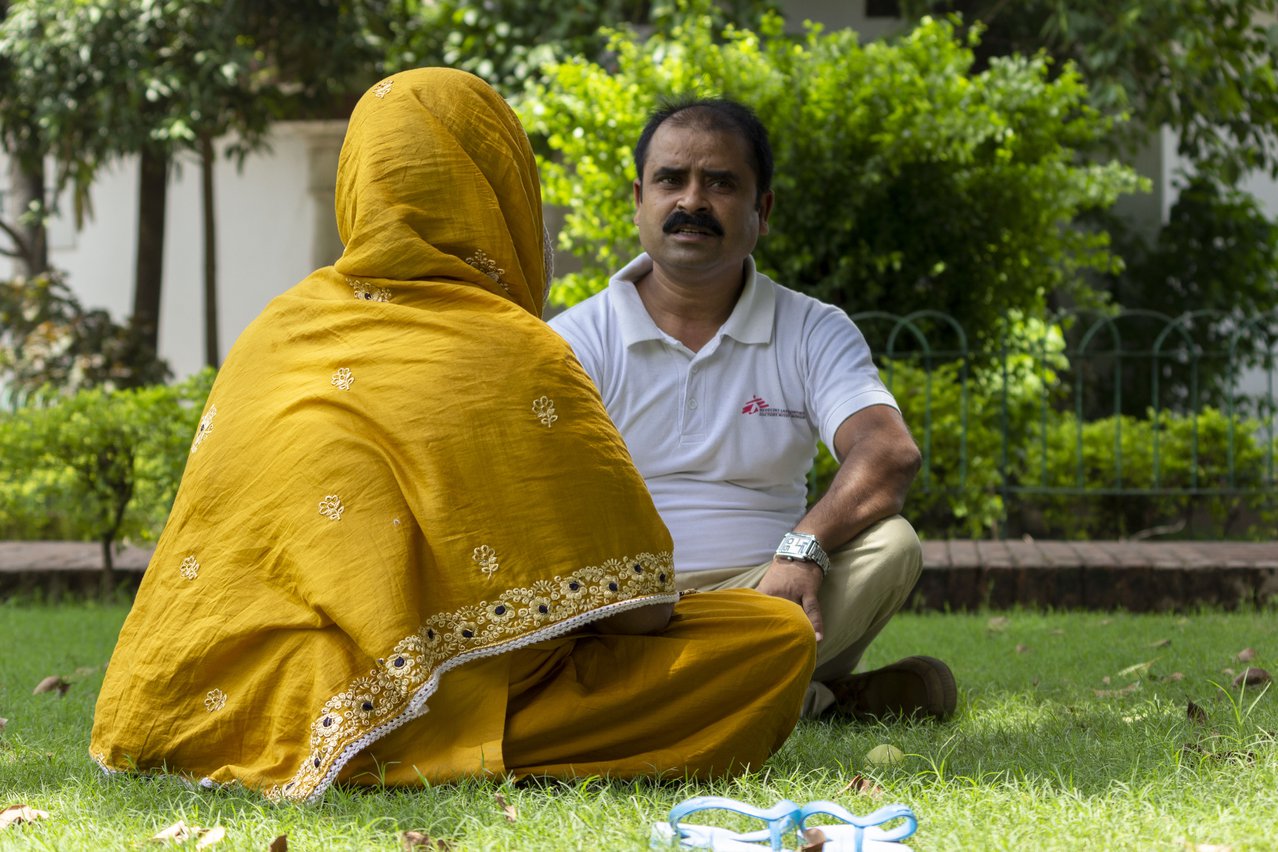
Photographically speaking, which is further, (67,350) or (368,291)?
(67,350)

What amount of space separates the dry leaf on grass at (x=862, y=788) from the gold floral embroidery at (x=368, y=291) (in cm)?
120

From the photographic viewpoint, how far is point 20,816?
264 centimetres

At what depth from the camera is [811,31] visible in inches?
332

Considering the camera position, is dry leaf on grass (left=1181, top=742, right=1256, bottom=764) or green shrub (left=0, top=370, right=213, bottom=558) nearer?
dry leaf on grass (left=1181, top=742, right=1256, bottom=764)

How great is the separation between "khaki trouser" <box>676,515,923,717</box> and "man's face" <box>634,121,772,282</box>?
80 centimetres

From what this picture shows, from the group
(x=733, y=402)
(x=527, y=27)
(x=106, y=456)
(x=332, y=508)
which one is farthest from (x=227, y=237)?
(x=332, y=508)

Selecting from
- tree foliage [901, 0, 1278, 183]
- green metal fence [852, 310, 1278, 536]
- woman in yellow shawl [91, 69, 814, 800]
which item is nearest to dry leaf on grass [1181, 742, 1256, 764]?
woman in yellow shawl [91, 69, 814, 800]

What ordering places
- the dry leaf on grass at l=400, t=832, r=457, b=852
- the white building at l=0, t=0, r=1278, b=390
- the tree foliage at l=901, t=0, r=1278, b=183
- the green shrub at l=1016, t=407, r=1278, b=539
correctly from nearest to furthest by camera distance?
1. the dry leaf on grass at l=400, t=832, r=457, b=852
2. the green shrub at l=1016, t=407, r=1278, b=539
3. the tree foliage at l=901, t=0, r=1278, b=183
4. the white building at l=0, t=0, r=1278, b=390

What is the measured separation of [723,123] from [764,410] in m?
0.74

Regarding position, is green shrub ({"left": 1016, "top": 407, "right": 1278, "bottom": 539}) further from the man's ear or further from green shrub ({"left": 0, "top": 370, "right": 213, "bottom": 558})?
green shrub ({"left": 0, "top": 370, "right": 213, "bottom": 558})

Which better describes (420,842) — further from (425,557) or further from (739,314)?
(739,314)

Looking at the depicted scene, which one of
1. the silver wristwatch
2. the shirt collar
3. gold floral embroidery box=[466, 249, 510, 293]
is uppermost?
gold floral embroidery box=[466, 249, 510, 293]

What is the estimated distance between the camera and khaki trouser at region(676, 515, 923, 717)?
3.44 m

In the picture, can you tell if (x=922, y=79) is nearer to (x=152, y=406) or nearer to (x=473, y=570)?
(x=152, y=406)
